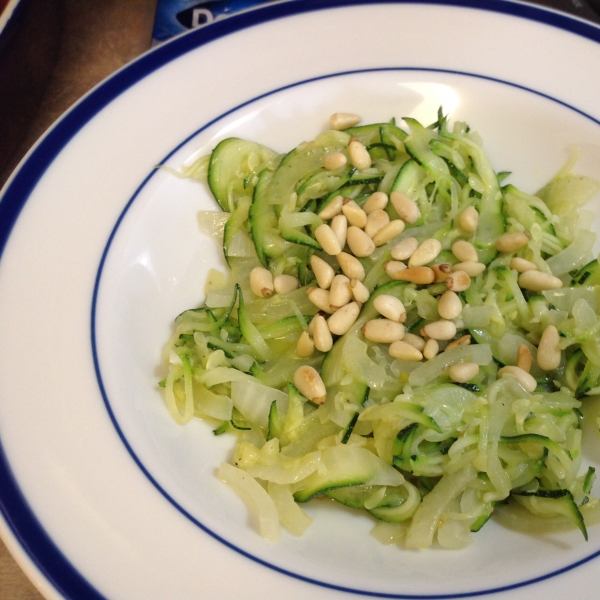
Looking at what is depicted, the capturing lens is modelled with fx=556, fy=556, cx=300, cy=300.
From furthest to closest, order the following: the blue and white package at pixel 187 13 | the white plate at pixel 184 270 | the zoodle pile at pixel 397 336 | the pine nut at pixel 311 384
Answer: the blue and white package at pixel 187 13 < the pine nut at pixel 311 384 < the zoodle pile at pixel 397 336 < the white plate at pixel 184 270

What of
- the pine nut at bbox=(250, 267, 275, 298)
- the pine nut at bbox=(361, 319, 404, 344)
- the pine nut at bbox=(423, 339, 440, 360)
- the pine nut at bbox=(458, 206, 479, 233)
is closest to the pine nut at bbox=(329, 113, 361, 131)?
the pine nut at bbox=(458, 206, 479, 233)

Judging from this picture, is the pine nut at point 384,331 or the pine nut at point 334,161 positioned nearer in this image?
the pine nut at point 384,331

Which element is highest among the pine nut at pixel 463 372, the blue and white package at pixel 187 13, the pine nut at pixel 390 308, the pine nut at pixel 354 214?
the blue and white package at pixel 187 13

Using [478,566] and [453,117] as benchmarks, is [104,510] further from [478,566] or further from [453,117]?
[453,117]

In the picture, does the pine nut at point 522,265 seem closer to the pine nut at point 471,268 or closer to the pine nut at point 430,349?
the pine nut at point 471,268

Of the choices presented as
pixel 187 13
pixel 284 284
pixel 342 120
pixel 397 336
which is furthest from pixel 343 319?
pixel 187 13

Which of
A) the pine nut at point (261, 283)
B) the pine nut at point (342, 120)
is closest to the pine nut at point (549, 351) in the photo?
the pine nut at point (261, 283)

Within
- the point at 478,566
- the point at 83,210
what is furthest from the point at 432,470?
the point at 83,210

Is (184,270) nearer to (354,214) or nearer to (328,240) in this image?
(328,240)
